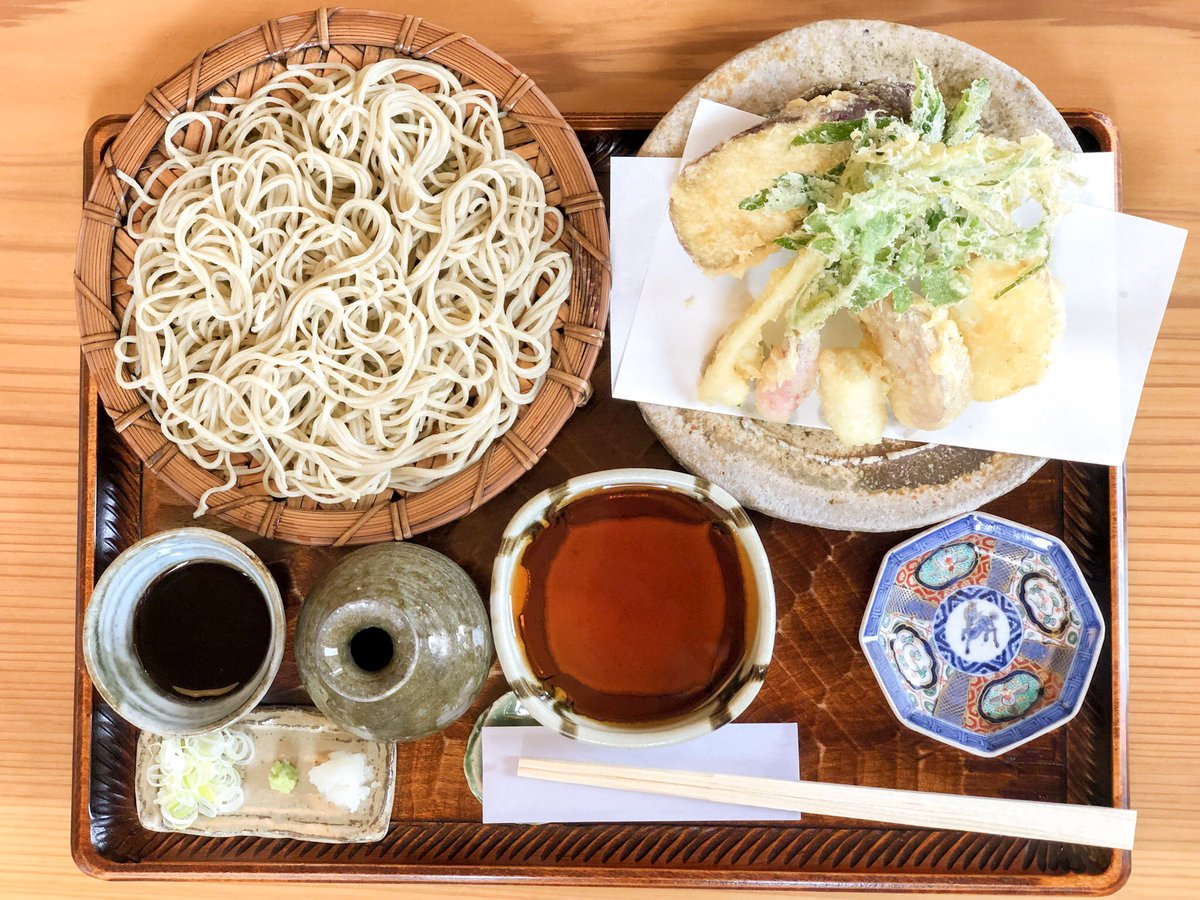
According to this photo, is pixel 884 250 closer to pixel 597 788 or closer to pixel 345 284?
pixel 345 284

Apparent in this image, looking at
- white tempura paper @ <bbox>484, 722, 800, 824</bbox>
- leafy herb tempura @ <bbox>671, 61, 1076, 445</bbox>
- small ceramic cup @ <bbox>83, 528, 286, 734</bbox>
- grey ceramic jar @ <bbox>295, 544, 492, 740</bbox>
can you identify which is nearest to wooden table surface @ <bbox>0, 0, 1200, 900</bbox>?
white tempura paper @ <bbox>484, 722, 800, 824</bbox>

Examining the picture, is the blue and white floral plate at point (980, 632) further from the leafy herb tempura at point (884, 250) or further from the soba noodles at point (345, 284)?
the soba noodles at point (345, 284)

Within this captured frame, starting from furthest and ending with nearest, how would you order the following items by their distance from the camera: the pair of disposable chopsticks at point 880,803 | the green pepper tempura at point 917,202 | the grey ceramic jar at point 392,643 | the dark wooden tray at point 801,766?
the dark wooden tray at point 801,766
the pair of disposable chopsticks at point 880,803
the green pepper tempura at point 917,202
the grey ceramic jar at point 392,643

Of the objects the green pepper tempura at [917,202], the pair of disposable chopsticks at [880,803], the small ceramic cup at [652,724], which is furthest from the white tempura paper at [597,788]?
the green pepper tempura at [917,202]

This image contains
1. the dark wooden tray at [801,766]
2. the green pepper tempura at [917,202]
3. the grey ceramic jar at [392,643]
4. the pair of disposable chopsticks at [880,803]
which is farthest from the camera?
the dark wooden tray at [801,766]

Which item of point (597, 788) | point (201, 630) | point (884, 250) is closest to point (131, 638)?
point (201, 630)

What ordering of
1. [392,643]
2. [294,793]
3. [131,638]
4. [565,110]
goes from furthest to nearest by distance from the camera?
[565,110] < [294,793] < [131,638] < [392,643]

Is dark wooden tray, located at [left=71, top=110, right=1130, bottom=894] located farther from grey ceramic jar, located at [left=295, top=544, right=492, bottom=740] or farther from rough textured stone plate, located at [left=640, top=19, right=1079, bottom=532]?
grey ceramic jar, located at [left=295, top=544, right=492, bottom=740]
